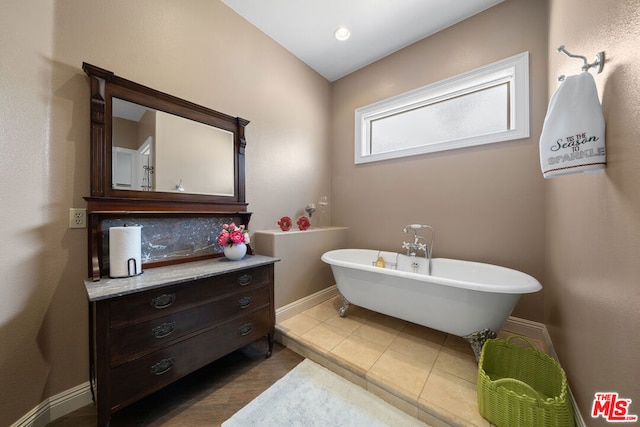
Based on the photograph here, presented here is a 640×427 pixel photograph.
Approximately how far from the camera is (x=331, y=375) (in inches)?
62.8

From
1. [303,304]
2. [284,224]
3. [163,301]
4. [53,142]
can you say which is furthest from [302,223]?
[53,142]

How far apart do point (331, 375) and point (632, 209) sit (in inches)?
68.7

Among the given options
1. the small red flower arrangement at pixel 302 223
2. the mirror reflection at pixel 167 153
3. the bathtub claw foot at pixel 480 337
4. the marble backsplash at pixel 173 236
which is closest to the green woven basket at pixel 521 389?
the bathtub claw foot at pixel 480 337

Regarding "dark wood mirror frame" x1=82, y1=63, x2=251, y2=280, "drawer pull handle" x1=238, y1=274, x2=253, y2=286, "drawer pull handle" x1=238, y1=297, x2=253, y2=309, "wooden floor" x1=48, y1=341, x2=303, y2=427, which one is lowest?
"wooden floor" x1=48, y1=341, x2=303, y2=427

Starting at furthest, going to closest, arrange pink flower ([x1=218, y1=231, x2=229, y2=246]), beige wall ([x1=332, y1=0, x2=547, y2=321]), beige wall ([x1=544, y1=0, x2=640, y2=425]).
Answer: beige wall ([x1=332, y1=0, x2=547, y2=321]) → pink flower ([x1=218, y1=231, x2=229, y2=246]) → beige wall ([x1=544, y1=0, x2=640, y2=425])

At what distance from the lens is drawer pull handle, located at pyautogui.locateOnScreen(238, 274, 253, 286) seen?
163 cm

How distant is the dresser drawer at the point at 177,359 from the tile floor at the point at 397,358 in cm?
47

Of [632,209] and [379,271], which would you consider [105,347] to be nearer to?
[379,271]

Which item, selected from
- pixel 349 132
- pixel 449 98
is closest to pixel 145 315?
pixel 349 132

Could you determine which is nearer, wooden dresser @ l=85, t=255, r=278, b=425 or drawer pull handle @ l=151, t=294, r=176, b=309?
wooden dresser @ l=85, t=255, r=278, b=425

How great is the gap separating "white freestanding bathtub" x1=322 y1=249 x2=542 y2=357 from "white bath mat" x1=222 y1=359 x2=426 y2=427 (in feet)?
2.16

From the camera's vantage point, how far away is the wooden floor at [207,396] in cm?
126

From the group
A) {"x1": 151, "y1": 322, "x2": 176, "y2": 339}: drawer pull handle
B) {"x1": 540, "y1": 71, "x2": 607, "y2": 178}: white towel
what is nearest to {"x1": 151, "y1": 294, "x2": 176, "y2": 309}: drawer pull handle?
{"x1": 151, "y1": 322, "x2": 176, "y2": 339}: drawer pull handle

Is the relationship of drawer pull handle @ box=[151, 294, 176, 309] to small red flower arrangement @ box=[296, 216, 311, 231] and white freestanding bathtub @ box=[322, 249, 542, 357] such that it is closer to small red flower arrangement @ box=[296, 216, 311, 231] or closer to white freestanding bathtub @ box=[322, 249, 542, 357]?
white freestanding bathtub @ box=[322, 249, 542, 357]
